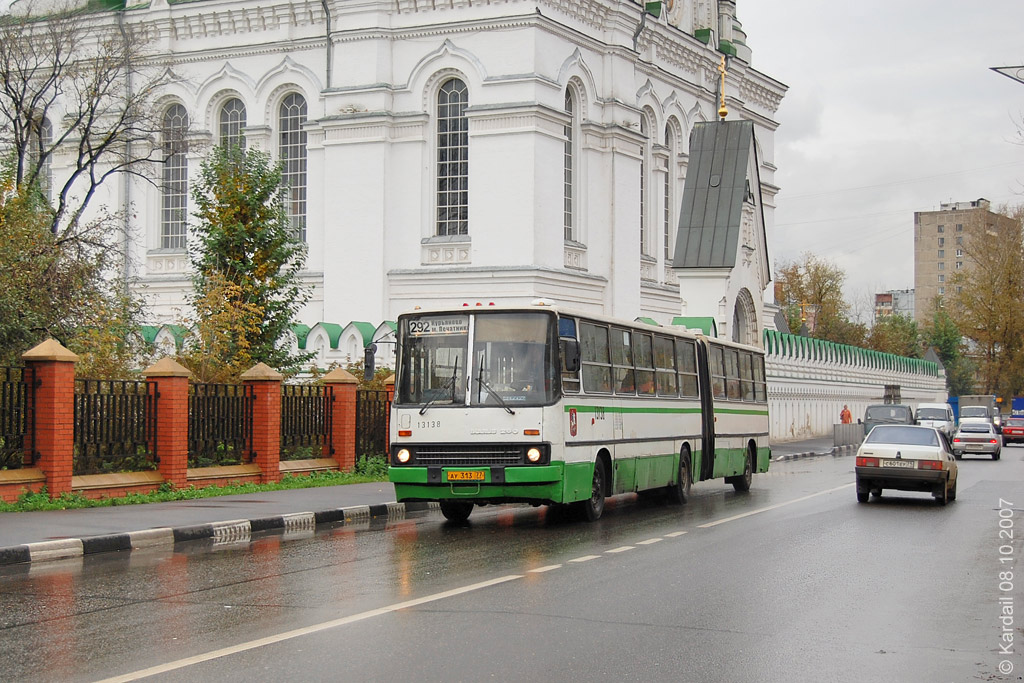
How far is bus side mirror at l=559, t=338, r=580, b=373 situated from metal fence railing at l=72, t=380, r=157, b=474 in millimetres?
7339

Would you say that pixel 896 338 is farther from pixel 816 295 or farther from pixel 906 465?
pixel 906 465

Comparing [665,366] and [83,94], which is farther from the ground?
[83,94]

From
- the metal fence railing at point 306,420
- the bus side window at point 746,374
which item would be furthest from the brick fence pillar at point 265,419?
the bus side window at point 746,374

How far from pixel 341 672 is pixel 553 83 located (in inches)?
1343

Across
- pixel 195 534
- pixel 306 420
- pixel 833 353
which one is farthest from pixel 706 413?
pixel 833 353

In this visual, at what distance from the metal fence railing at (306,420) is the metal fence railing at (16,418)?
680 cm

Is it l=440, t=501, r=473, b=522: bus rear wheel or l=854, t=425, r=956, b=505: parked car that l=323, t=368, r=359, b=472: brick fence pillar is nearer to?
l=440, t=501, r=473, b=522: bus rear wheel

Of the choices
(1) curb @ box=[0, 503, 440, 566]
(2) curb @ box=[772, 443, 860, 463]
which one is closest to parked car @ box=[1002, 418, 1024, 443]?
(2) curb @ box=[772, 443, 860, 463]

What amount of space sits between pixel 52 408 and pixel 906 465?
532 inches

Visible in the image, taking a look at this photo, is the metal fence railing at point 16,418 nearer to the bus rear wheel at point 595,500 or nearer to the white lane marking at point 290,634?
the bus rear wheel at point 595,500

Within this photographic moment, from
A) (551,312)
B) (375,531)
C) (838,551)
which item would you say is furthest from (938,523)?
(375,531)

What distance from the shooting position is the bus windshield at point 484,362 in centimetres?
1688

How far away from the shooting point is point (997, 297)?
92438mm

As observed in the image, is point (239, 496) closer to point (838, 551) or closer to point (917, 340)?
point (838, 551)
